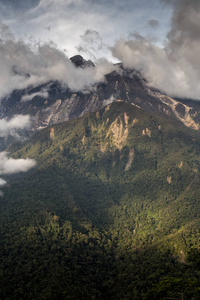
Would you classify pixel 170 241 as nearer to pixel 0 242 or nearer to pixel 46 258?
pixel 46 258

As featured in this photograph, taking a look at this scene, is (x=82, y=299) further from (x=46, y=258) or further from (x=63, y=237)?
(x=63, y=237)

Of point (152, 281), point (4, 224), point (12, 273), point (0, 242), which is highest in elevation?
point (4, 224)

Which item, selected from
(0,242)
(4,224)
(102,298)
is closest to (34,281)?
(102,298)

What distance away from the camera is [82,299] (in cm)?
11206

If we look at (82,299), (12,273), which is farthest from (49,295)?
(12,273)

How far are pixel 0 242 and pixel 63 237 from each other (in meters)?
43.1

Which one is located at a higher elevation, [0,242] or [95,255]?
[0,242]

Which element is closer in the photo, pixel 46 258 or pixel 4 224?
pixel 46 258

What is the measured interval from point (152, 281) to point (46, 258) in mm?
62880

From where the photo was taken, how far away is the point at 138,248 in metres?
174

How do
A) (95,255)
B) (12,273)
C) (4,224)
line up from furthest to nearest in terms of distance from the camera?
(4,224), (95,255), (12,273)

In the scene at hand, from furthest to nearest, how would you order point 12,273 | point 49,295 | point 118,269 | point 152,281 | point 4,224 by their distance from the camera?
point 4,224 → point 118,269 → point 12,273 → point 152,281 → point 49,295

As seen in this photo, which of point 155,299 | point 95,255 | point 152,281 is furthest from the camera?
point 95,255

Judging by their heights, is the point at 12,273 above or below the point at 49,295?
above
